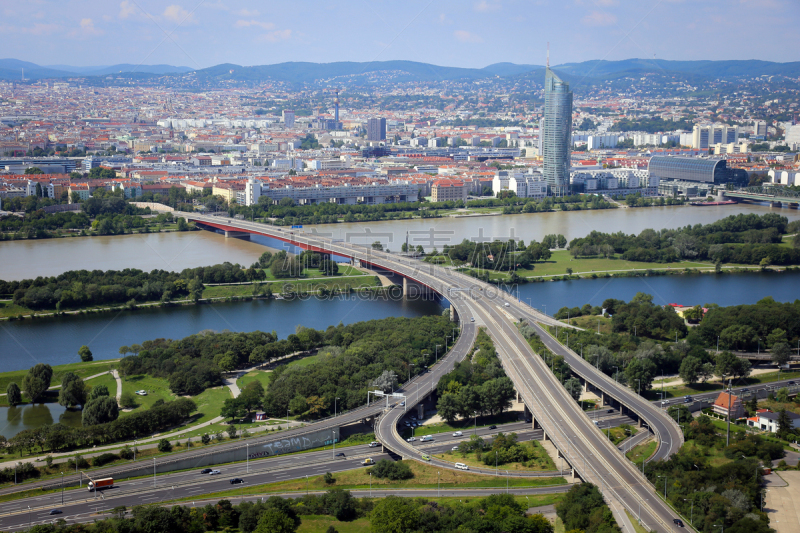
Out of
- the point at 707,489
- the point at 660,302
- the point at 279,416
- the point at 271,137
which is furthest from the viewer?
the point at 271,137

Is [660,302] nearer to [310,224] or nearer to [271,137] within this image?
[310,224]

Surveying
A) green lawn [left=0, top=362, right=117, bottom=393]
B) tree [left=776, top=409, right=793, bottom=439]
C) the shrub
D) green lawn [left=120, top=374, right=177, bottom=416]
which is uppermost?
tree [left=776, top=409, right=793, bottom=439]

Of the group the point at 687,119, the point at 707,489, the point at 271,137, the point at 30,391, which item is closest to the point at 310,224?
the point at 30,391

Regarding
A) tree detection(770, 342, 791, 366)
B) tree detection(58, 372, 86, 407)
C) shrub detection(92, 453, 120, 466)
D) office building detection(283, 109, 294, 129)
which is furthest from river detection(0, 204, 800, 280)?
office building detection(283, 109, 294, 129)

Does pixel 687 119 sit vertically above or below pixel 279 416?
above

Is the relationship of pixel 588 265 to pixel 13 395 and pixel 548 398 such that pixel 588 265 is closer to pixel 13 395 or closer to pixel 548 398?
pixel 548 398

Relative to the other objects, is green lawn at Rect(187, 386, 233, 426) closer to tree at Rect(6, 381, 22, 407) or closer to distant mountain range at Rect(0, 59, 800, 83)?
tree at Rect(6, 381, 22, 407)
